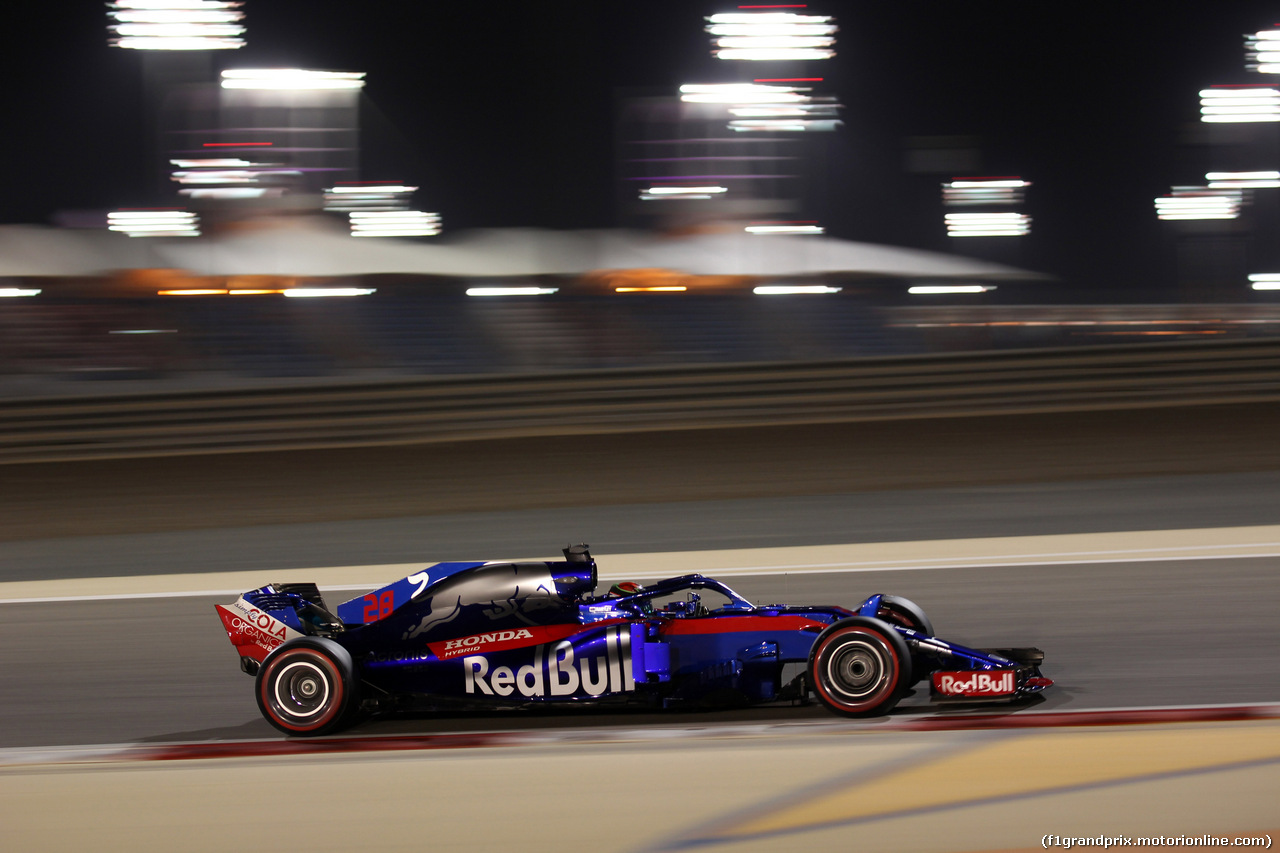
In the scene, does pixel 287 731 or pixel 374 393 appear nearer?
pixel 287 731

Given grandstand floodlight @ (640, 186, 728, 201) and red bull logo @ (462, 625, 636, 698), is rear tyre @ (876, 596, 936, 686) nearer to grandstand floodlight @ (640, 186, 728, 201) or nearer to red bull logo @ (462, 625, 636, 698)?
red bull logo @ (462, 625, 636, 698)

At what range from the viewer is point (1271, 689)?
488 centimetres

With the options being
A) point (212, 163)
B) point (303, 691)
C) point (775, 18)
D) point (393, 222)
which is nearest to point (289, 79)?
point (212, 163)

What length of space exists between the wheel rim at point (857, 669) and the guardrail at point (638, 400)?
28.8 feet

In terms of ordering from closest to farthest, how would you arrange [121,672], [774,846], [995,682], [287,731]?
[774,846] → [995,682] → [287,731] → [121,672]

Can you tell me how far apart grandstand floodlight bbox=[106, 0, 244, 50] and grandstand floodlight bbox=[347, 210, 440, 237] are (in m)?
9.37

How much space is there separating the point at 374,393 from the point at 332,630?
27.8 ft

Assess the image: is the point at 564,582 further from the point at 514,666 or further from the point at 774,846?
the point at 774,846

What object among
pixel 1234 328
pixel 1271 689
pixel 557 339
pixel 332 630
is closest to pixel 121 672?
pixel 332 630

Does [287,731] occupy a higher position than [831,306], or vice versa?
[831,306]

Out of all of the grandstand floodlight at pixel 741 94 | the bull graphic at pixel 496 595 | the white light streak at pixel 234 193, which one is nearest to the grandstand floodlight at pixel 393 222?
the white light streak at pixel 234 193

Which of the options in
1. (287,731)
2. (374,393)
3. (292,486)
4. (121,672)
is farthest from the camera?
(374,393)

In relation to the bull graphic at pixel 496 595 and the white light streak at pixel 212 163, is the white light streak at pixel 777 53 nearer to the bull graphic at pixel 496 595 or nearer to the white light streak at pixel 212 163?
the white light streak at pixel 212 163

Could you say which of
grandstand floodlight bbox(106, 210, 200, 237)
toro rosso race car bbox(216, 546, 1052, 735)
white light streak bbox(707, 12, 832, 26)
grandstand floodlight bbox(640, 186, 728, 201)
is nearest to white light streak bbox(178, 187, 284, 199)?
grandstand floodlight bbox(106, 210, 200, 237)
